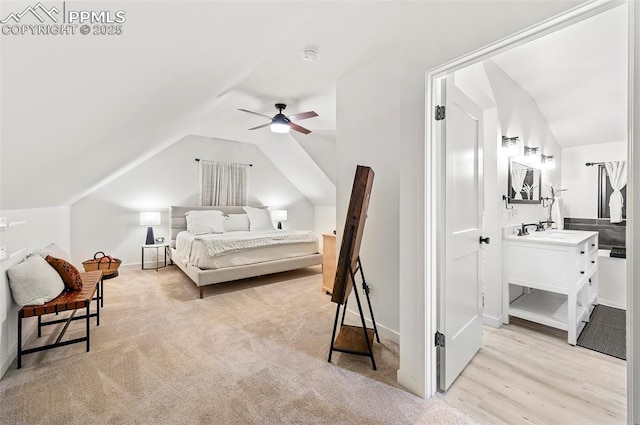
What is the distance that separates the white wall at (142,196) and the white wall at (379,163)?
4.08 m

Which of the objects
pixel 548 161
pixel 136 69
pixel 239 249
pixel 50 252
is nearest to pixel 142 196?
pixel 50 252

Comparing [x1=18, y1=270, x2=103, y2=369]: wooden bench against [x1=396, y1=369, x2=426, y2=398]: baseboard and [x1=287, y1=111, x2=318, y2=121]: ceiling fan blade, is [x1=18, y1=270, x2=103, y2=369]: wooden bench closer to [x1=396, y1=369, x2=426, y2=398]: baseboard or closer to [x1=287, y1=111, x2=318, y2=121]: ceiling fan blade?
[x1=396, y1=369, x2=426, y2=398]: baseboard

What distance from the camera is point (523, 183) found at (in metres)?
3.21

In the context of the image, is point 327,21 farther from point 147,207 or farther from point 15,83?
point 147,207

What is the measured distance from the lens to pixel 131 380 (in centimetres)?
187

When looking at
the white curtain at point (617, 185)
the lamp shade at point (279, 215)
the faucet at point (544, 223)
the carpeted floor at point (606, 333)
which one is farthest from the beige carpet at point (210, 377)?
the white curtain at point (617, 185)

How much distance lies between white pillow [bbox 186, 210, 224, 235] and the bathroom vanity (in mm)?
4663

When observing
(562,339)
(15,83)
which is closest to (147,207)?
(15,83)

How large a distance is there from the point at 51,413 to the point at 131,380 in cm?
40

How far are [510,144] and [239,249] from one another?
3636 mm

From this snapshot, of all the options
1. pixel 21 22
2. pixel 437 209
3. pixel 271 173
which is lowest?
pixel 437 209

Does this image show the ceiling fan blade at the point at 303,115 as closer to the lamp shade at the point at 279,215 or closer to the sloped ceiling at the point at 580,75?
the sloped ceiling at the point at 580,75

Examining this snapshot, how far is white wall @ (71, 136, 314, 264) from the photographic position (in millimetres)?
4770

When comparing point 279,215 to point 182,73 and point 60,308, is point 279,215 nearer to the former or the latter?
point 60,308
